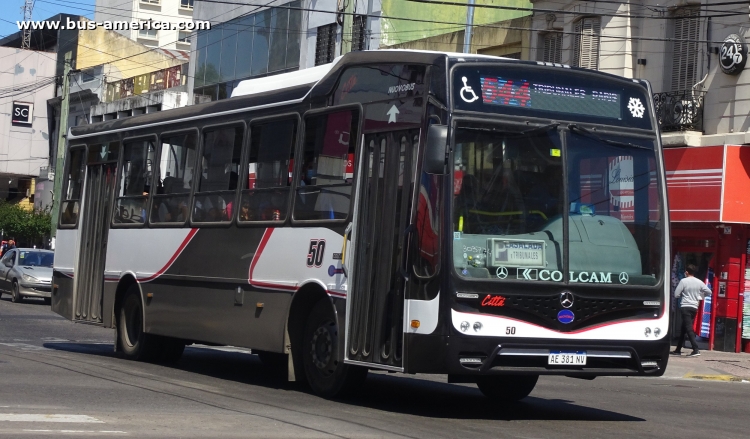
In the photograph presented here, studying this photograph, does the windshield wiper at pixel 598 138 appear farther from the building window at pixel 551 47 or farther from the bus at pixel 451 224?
the building window at pixel 551 47

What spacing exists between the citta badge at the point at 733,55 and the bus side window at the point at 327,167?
13.6m

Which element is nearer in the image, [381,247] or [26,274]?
[381,247]

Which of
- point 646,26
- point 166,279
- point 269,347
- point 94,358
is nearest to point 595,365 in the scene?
point 269,347

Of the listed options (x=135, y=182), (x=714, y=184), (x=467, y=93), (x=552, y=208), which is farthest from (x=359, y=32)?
(x=552, y=208)

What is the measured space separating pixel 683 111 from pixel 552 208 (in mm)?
14866

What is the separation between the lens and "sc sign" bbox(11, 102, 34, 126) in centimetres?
7075

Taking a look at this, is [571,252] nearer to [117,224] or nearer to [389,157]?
[389,157]

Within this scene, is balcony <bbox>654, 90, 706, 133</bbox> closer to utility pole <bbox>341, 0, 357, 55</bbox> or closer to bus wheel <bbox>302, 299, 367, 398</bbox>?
utility pole <bbox>341, 0, 357, 55</bbox>

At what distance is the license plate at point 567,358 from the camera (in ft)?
33.6

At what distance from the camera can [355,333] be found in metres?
11.0

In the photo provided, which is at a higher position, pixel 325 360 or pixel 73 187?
pixel 73 187

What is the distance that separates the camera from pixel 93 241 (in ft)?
55.5

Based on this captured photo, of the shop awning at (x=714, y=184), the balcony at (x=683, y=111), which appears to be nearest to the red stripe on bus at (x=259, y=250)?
the shop awning at (x=714, y=184)

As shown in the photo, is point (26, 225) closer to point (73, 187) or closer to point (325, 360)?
point (73, 187)
